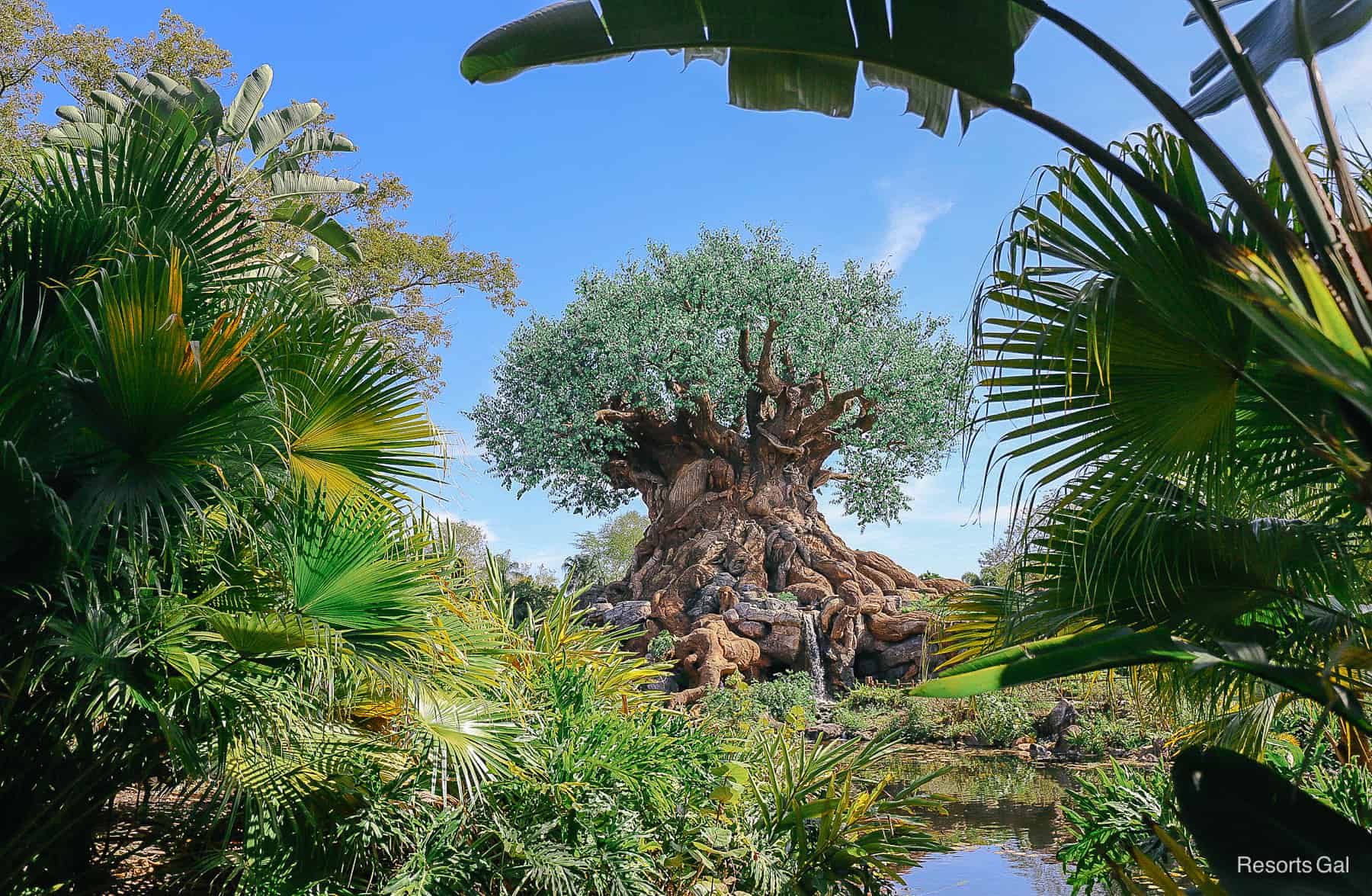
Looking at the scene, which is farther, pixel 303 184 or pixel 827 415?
pixel 827 415

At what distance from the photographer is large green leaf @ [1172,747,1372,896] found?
1.67 metres

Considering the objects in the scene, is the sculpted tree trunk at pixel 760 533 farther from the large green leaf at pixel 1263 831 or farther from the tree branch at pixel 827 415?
the large green leaf at pixel 1263 831

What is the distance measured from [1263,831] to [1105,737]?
11224mm

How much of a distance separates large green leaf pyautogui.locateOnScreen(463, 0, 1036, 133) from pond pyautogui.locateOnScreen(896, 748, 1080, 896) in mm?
4092

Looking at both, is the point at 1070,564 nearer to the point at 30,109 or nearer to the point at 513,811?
the point at 513,811

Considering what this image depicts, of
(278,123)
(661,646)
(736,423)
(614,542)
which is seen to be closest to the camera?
(278,123)

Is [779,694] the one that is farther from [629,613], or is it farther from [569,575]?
[569,575]

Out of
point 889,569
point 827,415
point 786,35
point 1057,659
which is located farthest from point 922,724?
point 1057,659

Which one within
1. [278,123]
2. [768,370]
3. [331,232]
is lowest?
[331,232]

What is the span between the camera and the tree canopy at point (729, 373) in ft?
54.6

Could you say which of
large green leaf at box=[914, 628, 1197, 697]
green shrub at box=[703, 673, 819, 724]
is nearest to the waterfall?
green shrub at box=[703, 673, 819, 724]

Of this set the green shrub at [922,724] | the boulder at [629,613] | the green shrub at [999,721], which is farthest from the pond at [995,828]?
the boulder at [629,613]

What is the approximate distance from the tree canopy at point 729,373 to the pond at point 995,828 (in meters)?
7.31

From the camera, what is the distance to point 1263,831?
1782mm
